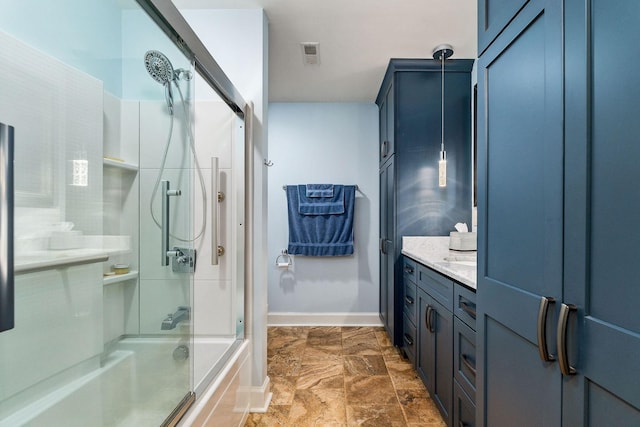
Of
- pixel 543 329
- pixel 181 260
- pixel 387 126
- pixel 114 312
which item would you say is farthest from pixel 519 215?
pixel 387 126

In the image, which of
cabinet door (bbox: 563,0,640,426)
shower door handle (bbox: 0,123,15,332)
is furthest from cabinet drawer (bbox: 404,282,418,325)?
shower door handle (bbox: 0,123,15,332)

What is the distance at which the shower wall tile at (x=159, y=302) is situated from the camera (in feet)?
4.00

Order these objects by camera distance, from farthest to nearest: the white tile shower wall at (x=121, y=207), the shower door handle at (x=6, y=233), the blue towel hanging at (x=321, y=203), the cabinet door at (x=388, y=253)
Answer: the blue towel hanging at (x=321, y=203) → the cabinet door at (x=388, y=253) → the white tile shower wall at (x=121, y=207) → the shower door handle at (x=6, y=233)

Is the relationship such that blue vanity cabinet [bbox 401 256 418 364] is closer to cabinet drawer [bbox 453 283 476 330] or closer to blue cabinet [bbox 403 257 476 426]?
blue cabinet [bbox 403 257 476 426]

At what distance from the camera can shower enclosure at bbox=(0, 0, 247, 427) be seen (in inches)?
39.7

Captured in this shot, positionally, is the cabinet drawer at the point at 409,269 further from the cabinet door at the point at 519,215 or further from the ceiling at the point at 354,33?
the ceiling at the point at 354,33

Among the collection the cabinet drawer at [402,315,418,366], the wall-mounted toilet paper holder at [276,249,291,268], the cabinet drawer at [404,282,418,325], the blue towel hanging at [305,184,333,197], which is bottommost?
the cabinet drawer at [402,315,418,366]

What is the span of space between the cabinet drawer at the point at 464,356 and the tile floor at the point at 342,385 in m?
0.52

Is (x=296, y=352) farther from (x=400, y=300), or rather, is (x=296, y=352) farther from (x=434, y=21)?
(x=434, y=21)

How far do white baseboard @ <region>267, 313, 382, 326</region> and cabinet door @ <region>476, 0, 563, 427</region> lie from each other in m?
2.41

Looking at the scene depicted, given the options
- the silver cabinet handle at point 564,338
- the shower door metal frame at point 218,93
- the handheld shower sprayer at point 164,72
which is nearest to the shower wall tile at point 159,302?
the shower door metal frame at point 218,93

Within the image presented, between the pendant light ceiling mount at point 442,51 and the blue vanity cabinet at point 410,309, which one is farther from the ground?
the pendant light ceiling mount at point 442,51

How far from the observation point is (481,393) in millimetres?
1052

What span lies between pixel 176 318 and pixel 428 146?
221cm
